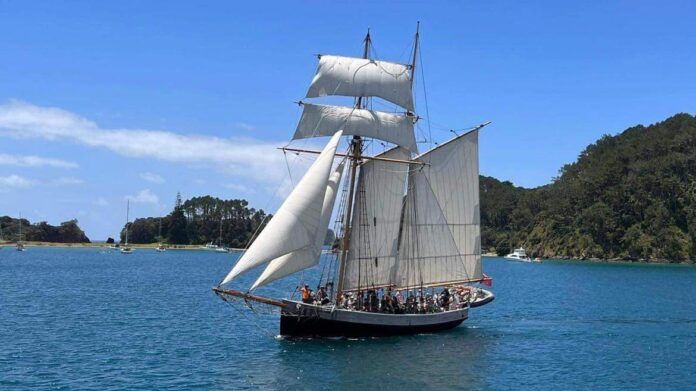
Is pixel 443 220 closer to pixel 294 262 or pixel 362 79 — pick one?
pixel 362 79

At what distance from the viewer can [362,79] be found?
55500mm

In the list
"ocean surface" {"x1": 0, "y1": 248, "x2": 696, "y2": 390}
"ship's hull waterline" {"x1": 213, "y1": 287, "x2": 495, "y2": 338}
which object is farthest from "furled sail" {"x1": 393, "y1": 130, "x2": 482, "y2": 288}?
"ship's hull waterline" {"x1": 213, "y1": 287, "x2": 495, "y2": 338}

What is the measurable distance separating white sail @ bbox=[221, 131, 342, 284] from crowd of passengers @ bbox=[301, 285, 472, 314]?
4759 mm

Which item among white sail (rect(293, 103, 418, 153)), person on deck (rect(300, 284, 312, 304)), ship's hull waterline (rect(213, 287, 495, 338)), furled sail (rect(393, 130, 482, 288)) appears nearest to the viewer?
ship's hull waterline (rect(213, 287, 495, 338))

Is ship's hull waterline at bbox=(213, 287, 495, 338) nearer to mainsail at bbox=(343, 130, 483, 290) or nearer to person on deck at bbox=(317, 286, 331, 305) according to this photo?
person on deck at bbox=(317, 286, 331, 305)

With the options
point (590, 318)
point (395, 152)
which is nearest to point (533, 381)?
point (395, 152)

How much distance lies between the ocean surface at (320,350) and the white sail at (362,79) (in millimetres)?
17819

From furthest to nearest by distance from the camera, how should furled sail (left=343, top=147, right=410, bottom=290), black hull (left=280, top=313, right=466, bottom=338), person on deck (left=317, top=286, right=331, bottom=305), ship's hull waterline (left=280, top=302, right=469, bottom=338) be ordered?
furled sail (left=343, top=147, right=410, bottom=290) < person on deck (left=317, top=286, right=331, bottom=305) < black hull (left=280, top=313, right=466, bottom=338) < ship's hull waterline (left=280, top=302, right=469, bottom=338)

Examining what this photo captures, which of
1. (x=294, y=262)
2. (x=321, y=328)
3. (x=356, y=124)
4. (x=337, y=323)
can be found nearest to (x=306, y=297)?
(x=321, y=328)

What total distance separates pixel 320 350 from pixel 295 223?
8118 mm

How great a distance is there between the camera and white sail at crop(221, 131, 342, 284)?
45.1 meters

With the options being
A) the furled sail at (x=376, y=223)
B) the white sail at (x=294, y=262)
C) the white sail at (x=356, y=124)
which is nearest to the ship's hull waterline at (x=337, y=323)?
the white sail at (x=294, y=262)

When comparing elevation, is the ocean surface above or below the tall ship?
below

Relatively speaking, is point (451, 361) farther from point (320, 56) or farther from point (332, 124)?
point (320, 56)
